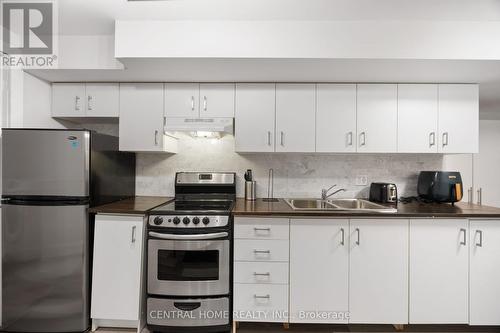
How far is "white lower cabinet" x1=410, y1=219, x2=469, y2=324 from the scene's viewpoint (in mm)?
2027

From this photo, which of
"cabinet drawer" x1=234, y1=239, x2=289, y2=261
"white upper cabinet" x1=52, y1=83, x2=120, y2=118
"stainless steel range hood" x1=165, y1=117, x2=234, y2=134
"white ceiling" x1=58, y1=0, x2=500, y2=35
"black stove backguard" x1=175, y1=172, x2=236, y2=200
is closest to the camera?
"white ceiling" x1=58, y1=0, x2=500, y2=35

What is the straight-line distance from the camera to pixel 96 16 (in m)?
1.88

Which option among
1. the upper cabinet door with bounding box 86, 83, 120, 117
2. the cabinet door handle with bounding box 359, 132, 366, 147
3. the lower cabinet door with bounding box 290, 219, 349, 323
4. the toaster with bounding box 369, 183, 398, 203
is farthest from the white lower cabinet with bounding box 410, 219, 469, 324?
the upper cabinet door with bounding box 86, 83, 120, 117

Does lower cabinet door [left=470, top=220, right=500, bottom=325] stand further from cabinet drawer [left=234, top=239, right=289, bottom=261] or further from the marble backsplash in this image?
cabinet drawer [left=234, top=239, right=289, bottom=261]

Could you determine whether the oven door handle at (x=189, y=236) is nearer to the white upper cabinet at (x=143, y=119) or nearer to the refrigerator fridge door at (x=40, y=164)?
the refrigerator fridge door at (x=40, y=164)

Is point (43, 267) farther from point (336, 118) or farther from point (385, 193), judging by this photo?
point (385, 193)

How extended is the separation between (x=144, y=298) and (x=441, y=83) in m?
3.31

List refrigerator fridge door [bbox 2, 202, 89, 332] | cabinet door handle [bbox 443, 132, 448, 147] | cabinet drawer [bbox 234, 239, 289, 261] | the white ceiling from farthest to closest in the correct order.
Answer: cabinet door handle [bbox 443, 132, 448, 147], cabinet drawer [bbox 234, 239, 289, 261], refrigerator fridge door [bbox 2, 202, 89, 332], the white ceiling

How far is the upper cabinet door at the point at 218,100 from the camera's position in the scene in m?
2.42

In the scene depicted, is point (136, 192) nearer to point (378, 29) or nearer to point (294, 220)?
point (294, 220)

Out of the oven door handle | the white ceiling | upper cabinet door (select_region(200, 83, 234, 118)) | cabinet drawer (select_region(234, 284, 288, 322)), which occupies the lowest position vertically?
cabinet drawer (select_region(234, 284, 288, 322))

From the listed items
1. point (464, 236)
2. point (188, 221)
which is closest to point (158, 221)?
point (188, 221)

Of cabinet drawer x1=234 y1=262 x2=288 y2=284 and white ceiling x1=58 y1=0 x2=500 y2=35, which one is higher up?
white ceiling x1=58 y1=0 x2=500 y2=35

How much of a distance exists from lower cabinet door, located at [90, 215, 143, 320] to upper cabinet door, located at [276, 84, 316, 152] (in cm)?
152
